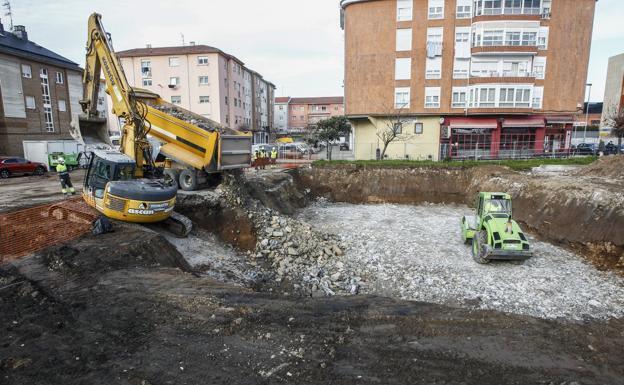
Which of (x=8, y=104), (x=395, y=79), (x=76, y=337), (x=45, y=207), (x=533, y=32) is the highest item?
(x=533, y=32)

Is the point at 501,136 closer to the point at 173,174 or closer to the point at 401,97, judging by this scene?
the point at 401,97

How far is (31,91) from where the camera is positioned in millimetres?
35312

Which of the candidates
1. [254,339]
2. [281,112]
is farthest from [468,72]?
[281,112]

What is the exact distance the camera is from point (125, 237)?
10195 millimetres

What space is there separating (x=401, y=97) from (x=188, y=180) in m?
24.1

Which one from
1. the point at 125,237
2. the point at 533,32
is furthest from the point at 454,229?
the point at 533,32

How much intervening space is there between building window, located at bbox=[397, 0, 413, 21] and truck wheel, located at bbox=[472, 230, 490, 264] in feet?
86.2

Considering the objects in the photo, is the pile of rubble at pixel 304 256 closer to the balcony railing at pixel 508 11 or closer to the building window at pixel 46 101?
the balcony railing at pixel 508 11

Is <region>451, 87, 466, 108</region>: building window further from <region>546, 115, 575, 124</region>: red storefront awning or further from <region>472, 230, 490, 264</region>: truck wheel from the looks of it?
<region>472, 230, 490, 264</region>: truck wheel

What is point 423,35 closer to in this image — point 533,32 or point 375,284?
point 533,32

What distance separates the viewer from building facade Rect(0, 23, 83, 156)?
107 feet

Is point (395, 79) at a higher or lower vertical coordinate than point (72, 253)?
higher

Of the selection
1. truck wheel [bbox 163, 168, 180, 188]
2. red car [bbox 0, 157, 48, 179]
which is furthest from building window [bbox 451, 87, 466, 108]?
red car [bbox 0, 157, 48, 179]

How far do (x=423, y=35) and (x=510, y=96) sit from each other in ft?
30.5
